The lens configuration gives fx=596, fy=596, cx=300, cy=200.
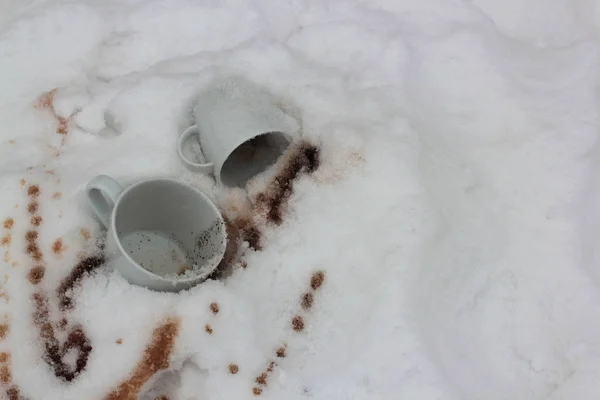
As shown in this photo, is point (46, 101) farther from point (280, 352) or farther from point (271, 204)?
point (280, 352)

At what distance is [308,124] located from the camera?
3.70 feet

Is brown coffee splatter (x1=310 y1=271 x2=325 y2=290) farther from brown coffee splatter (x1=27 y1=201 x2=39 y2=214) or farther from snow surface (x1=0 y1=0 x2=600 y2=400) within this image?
brown coffee splatter (x1=27 y1=201 x2=39 y2=214)

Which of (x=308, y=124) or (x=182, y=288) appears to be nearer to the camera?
(x=182, y=288)

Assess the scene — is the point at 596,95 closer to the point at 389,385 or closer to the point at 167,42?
the point at 389,385

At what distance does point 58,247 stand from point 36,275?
6 centimetres

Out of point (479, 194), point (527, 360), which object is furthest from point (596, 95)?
point (527, 360)

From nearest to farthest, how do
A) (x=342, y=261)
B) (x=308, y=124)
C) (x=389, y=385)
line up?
1. (x=389, y=385)
2. (x=342, y=261)
3. (x=308, y=124)

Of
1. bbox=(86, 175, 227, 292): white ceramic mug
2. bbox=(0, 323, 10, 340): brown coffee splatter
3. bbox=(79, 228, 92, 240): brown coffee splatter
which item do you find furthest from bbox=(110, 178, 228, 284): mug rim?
bbox=(0, 323, 10, 340): brown coffee splatter

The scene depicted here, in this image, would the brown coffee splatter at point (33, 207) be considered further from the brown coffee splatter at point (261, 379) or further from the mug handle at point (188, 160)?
the brown coffee splatter at point (261, 379)

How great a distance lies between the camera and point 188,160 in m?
1.08

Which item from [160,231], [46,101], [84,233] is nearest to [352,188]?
[160,231]

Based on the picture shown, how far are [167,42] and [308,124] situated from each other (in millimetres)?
345

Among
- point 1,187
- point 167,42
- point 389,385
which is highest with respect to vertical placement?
point 167,42

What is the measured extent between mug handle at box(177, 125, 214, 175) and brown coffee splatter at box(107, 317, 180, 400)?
0.91 ft
